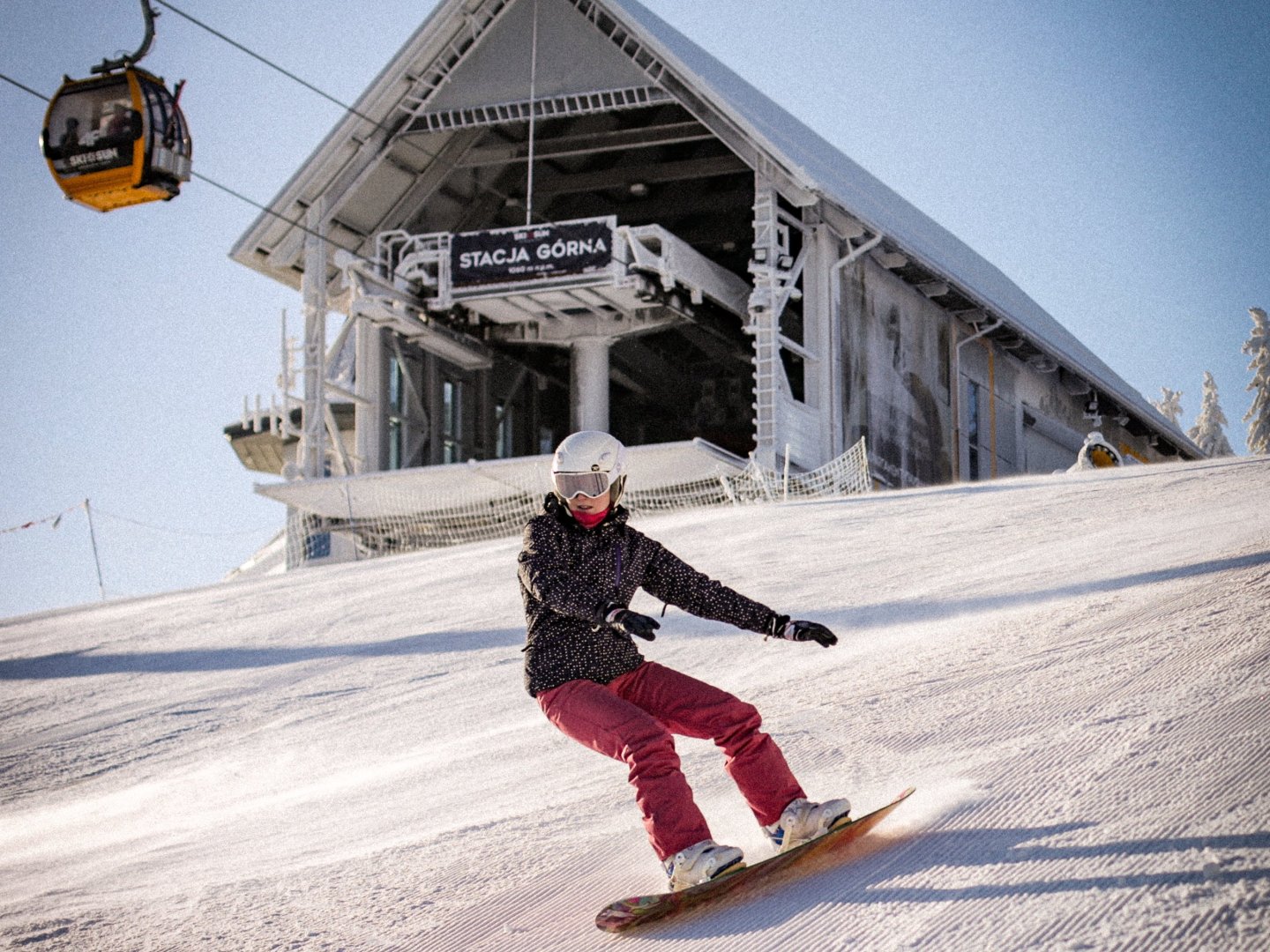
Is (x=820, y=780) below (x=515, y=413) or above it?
below

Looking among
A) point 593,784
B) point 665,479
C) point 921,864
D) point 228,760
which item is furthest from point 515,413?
point 921,864

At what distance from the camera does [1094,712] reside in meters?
5.96

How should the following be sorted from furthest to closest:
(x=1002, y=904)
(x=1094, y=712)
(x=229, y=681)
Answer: (x=229, y=681)
(x=1094, y=712)
(x=1002, y=904)

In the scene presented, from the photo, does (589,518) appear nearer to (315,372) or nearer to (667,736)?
(667,736)

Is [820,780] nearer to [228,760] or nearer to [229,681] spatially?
[228,760]

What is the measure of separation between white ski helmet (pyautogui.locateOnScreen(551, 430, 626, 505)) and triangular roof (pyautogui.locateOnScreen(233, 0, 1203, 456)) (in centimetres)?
1788

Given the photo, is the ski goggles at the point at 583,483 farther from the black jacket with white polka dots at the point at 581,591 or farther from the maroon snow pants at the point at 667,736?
the maroon snow pants at the point at 667,736

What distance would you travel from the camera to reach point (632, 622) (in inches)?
195

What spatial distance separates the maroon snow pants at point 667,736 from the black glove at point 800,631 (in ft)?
0.98

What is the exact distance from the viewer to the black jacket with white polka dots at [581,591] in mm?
5461

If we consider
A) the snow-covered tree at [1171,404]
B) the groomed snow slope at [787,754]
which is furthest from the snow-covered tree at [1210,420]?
the groomed snow slope at [787,754]

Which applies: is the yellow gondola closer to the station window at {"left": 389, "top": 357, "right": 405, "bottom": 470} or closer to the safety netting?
the safety netting

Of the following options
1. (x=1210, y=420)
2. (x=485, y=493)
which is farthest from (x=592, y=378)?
(x=1210, y=420)

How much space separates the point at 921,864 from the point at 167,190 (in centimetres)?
1566
